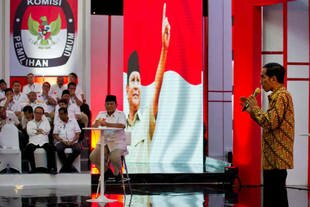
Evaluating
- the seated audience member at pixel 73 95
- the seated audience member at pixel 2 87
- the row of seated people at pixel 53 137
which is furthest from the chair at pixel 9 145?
the seated audience member at pixel 73 95

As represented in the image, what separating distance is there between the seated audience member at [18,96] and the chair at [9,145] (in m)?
1.02

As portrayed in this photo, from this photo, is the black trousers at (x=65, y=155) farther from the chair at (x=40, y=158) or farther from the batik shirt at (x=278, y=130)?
the batik shirt at (x=278, y=130)

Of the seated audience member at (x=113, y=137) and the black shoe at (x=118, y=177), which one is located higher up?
the seated audience member at (x=113, y=137)

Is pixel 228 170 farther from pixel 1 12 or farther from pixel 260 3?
pixel 1 12

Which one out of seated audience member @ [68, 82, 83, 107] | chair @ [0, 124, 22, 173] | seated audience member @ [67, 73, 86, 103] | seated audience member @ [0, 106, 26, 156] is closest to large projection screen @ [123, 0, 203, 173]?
seated audience member @ [67, 73, 86, 103]

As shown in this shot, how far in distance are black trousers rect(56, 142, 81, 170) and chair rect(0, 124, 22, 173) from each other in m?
0.65

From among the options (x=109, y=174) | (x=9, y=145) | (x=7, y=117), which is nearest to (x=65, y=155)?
(x=109, y=174)

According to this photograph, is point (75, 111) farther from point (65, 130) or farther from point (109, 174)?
point (109, 174)

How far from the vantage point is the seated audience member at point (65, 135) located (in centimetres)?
1170

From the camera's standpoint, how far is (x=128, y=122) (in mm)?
13883

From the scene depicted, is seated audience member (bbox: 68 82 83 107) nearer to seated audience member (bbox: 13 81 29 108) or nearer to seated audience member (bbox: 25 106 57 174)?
seated audience member (bbox: 13 81 29 108)

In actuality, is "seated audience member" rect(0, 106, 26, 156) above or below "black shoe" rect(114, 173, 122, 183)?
above

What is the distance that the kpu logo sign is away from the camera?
13.7 metres

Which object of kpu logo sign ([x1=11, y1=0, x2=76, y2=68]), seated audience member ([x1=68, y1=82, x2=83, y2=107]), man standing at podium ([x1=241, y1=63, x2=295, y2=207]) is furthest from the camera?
kpu logo sign ([x1=11, y1=0, x2=76, y2=68])
